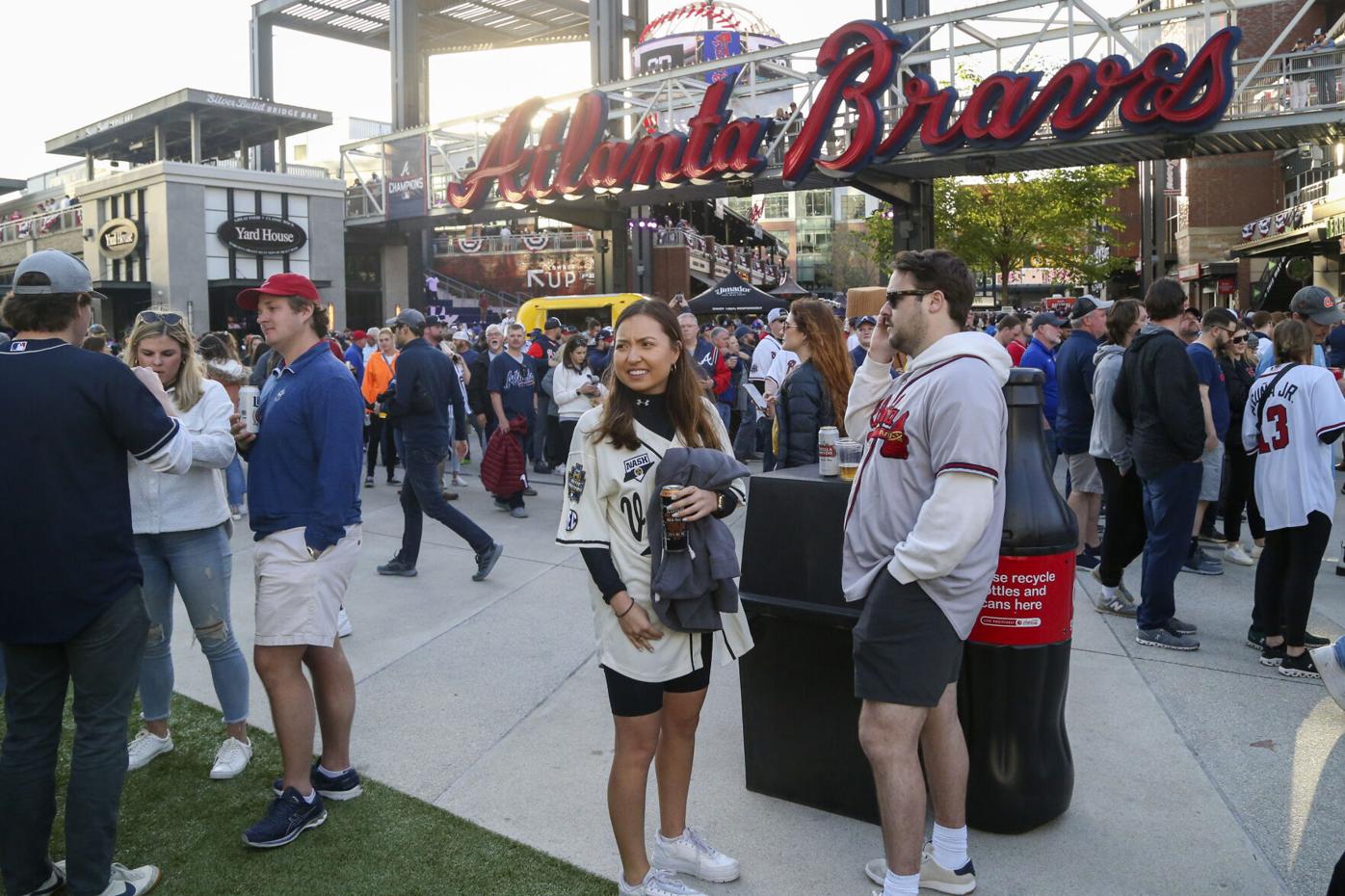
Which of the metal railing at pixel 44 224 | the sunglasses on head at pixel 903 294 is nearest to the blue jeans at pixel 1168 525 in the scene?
the sunglasses on head at pixel 903 294

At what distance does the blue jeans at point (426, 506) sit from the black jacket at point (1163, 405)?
13.9 feet

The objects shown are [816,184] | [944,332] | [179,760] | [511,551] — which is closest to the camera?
[944,332]

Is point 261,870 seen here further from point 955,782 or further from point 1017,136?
point 1017,136

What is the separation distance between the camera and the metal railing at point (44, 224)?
3912cm

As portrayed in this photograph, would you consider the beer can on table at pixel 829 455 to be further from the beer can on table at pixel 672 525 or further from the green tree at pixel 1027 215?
the green tree at pixel 1027 215

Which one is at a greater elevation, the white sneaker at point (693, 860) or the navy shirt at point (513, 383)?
the navy shirt at point (513, 383)

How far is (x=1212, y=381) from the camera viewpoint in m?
6.58

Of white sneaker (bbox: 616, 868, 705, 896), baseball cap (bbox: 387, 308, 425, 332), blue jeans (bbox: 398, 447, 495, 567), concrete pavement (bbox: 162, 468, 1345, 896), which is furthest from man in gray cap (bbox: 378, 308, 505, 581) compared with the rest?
white sneaker (bbox: 616, 868, 705, 896)

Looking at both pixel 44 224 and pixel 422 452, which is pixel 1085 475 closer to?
pixel 422 452

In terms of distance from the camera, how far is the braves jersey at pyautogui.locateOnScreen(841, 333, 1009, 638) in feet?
8.65

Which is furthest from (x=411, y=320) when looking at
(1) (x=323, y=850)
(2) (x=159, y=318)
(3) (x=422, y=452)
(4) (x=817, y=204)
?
(4) (x=817, y=204)

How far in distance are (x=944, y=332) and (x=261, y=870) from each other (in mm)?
2737

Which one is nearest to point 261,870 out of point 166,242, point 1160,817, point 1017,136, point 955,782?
point 955,782

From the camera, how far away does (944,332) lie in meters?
2.85
